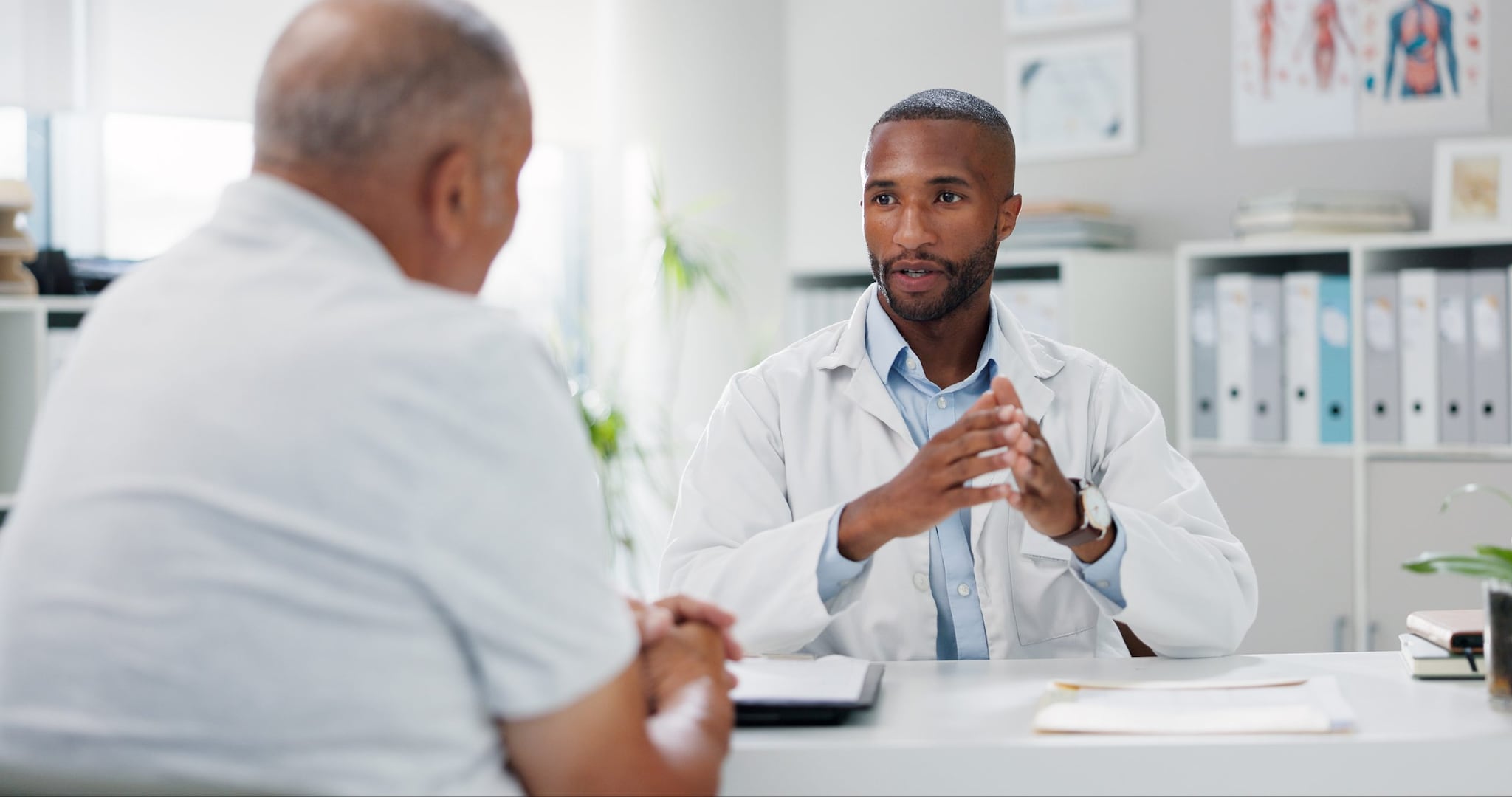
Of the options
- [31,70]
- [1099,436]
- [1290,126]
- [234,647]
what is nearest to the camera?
[234,647]

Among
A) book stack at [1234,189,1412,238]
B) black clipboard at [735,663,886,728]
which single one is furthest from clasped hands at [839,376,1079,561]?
book stack at [1234,189,1412,238]

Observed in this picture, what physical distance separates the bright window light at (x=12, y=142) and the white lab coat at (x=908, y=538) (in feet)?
7.22

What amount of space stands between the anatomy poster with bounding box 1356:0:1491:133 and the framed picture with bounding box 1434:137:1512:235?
0.51 feet

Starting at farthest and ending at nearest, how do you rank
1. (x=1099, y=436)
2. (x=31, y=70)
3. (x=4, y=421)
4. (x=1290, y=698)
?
(x=31, y=70), (x=4, y=421), (x=1099, y=436), (x=1290, y=698)

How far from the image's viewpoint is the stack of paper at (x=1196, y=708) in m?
1.15

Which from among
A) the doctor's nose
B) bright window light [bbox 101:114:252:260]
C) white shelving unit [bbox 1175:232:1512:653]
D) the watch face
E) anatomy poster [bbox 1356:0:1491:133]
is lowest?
white shelving unit [bbox 1175:232:1512:653]

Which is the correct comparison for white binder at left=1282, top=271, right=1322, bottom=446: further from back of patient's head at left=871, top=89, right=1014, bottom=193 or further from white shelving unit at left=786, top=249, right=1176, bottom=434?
back of patient's head at left=871, top=89, right=1014, bottom=193

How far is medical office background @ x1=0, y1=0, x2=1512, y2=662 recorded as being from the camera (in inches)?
118

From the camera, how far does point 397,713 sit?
821 millimetres

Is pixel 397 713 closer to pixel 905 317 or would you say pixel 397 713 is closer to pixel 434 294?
pixel 434 294

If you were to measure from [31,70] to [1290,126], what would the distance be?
301 centimetres

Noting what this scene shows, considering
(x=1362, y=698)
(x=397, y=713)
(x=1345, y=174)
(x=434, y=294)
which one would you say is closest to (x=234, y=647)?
(x=397, y=713)

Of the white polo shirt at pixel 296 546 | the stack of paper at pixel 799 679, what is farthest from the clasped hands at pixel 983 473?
the white polo shirt at pixel 296 546

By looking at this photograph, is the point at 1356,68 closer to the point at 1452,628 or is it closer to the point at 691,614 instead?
the point at 1452,628
